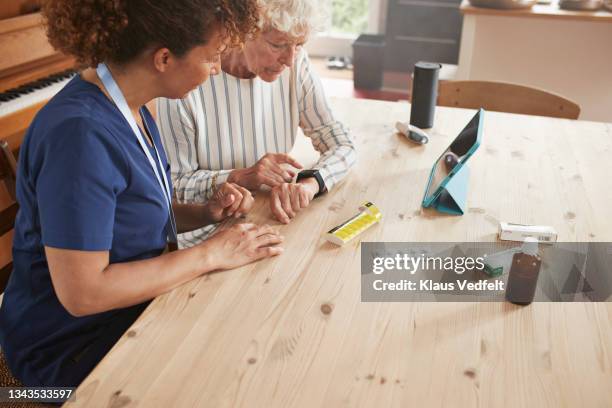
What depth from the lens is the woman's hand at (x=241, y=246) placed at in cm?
113

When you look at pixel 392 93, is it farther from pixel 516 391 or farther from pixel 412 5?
pixel 516 391

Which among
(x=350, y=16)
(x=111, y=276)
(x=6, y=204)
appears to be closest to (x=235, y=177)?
(x=111, y=276)

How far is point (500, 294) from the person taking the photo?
1071 millimetres

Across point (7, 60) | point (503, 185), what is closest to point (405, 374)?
point (503, 185)

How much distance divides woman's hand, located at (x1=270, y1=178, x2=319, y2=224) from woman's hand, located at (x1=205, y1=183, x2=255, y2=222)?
6 centimetres

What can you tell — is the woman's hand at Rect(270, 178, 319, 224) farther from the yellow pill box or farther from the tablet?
the tablet

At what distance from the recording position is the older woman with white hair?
1.40 meters

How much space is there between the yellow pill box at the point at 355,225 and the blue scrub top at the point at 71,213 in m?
0.37

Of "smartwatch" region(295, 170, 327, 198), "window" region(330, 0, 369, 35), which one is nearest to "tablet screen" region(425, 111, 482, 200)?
"smartwatch" region(295, 170, 327, 198)

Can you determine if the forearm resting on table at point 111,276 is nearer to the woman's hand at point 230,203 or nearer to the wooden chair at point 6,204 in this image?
the woman's hand at point 230,203

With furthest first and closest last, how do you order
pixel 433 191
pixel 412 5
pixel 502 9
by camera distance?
pixel 412 5 < pixel 502 9 < pixel 433 191

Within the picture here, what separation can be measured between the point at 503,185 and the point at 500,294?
1.61 ft

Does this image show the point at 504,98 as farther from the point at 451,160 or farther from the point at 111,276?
the point at 111,276

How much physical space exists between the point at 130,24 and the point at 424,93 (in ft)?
3.46
